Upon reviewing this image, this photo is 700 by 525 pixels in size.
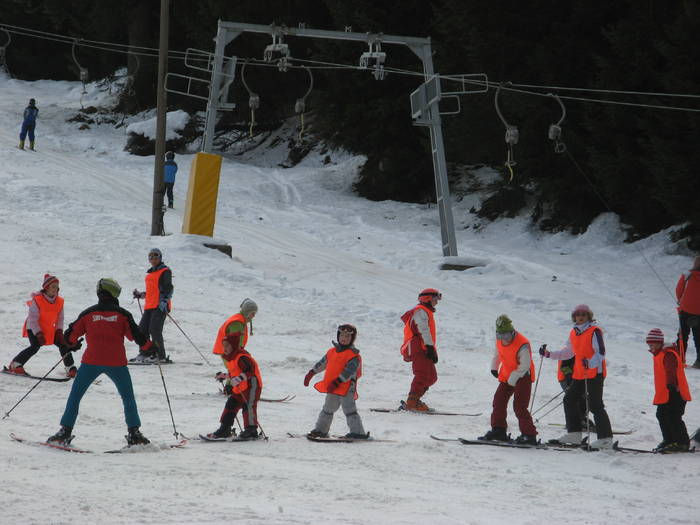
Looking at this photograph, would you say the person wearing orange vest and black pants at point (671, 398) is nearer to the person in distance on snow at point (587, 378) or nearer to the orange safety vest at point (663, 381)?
the orange safety vest at point (663, 381)

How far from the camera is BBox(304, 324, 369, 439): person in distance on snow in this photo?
9375 mm

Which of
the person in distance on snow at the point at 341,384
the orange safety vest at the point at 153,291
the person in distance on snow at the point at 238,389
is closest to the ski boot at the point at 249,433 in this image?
the person in distance on snow at the point at 238,389

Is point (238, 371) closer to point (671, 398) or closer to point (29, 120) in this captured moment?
point (671, 398)

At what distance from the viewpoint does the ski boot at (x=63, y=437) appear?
8.19m

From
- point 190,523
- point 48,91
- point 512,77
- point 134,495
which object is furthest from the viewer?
point 48,91

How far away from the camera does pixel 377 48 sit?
22.8 metres

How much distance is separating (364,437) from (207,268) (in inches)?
423

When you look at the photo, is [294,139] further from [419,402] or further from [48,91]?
[419,402]

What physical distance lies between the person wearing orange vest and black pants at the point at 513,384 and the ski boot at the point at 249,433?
89.0 inches

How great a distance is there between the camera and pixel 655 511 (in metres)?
7.13

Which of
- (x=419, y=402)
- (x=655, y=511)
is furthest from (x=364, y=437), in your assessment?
(x=655, y=511)

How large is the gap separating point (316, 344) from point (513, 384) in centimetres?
565

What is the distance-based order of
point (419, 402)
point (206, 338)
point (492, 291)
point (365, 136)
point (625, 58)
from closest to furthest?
point (419, 402) < point (206, 338) < point (492, 291) < point (625, 58) < point (365, 136)

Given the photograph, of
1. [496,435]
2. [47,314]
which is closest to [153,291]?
[47,314]
